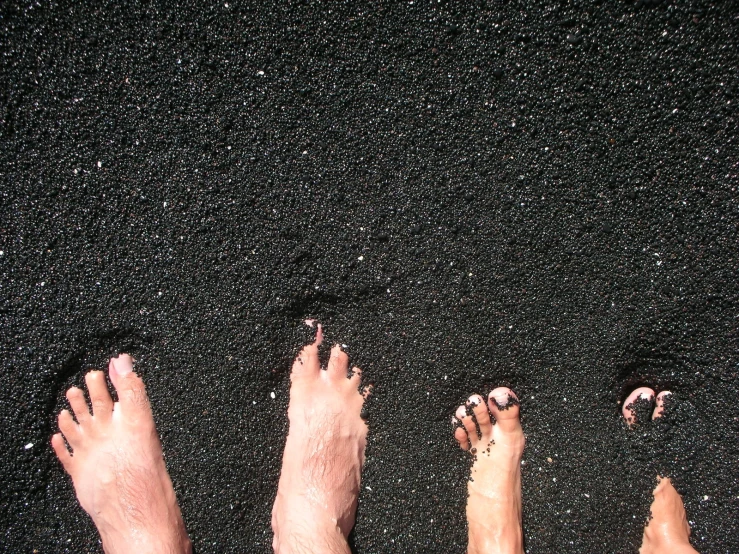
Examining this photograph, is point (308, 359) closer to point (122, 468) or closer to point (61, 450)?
point (122, 468)

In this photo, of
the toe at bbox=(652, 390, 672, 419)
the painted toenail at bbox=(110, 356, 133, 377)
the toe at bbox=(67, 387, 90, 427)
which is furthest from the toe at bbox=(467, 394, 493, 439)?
the toe at bbox=(67, 387, 90, 427)

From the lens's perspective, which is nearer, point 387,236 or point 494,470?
point 387,236

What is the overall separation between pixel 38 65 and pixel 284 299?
1266mm

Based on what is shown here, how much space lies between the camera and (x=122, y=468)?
1646 mm

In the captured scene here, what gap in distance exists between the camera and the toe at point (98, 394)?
1.63 meters

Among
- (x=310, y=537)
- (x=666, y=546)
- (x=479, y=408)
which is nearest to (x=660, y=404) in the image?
(x=666, y=546)

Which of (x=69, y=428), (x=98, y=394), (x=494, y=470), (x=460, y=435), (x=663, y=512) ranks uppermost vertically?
(x=98, y=394)

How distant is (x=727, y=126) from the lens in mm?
1469

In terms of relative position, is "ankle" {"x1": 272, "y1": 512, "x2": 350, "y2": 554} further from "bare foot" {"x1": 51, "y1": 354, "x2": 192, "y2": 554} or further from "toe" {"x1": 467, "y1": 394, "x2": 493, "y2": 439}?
"toe" {"x1": 467, "y1": 394, "x2": 493, "y2": 439}

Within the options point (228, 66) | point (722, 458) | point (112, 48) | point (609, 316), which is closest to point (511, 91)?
point (609, 316)

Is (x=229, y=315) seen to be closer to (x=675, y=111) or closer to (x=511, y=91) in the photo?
(x=511, y=91)

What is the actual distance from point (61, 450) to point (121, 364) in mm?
436

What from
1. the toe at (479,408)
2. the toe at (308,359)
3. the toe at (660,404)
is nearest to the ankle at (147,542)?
the toe at (308,359)

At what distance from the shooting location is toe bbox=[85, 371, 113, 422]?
5.35 ft
